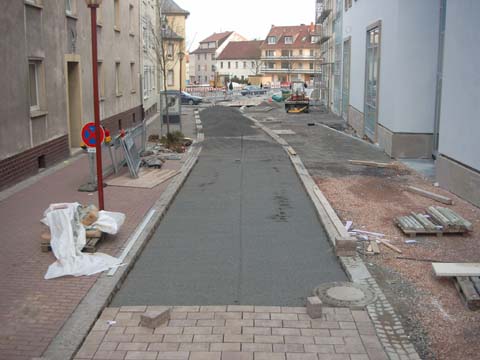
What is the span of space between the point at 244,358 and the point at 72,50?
14.3 m

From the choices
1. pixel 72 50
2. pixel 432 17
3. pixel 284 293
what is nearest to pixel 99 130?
pixel 284 293

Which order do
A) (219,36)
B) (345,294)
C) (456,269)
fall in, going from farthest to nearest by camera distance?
(219,36) < (456,269) < (345,294)

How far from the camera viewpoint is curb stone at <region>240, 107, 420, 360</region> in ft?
17.2

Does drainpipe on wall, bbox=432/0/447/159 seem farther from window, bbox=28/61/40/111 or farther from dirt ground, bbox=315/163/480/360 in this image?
window, bbox=28/61/40/111

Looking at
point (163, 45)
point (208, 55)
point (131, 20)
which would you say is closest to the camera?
point (163, 45)

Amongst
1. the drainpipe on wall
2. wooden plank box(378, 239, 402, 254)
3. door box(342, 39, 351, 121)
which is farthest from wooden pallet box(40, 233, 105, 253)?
door box(342, 39, 351, 121)

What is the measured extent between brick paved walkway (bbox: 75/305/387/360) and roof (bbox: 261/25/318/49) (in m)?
102

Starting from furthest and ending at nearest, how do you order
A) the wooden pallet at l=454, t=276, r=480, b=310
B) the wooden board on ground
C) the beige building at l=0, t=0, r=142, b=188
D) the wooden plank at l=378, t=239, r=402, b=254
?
the wooden board on ground, the beige building at l=0, t=0, r=142, b=188, the wooden plank at l=378, t=239, r=402, b=254, the wooden pallet at l=454, t=276, r=480, b=310

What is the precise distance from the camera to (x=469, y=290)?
6250mm

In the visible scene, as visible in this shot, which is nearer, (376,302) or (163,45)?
(376,302)

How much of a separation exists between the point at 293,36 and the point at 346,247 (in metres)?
104

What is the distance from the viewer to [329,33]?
148 ft

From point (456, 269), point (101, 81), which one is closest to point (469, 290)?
point (456, 269)

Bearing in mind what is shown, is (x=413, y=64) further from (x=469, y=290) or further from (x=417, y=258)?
(x=469, y=290)
